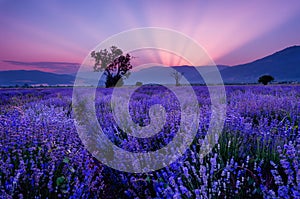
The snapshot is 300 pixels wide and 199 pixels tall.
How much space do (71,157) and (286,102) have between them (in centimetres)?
380

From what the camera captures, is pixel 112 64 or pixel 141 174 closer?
pixel 141 174

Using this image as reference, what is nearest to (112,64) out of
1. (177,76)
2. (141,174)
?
(177,76)

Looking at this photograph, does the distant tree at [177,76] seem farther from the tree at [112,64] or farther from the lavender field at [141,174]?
the lavender field at [141,174]

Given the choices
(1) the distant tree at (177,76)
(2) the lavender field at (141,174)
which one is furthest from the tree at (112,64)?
(2) the lavender field at (141,174)

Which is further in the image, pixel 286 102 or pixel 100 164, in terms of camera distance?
pixel 286 102

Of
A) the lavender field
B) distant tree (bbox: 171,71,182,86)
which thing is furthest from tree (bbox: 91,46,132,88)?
the lavender field

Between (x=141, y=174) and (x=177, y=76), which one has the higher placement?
(x=177, y=76)

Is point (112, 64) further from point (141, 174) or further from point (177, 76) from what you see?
point (141, 174)

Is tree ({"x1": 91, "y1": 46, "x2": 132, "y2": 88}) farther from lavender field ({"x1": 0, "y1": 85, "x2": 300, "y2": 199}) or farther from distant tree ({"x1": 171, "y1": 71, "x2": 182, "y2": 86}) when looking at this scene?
lavender field ({"x1": 0, "y1": 85, "x2": 300, "y2": 199})

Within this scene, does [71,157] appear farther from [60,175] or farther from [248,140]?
[248,140]

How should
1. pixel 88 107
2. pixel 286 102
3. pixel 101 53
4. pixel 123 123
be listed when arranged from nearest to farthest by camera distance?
pixel 123 123
pixel 286 102
pixel 88 107
pixel 101 53

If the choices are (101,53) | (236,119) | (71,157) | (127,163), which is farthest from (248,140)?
(101,53)

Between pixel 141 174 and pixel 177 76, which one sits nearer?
pixel 141 174

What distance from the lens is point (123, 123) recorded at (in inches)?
139
